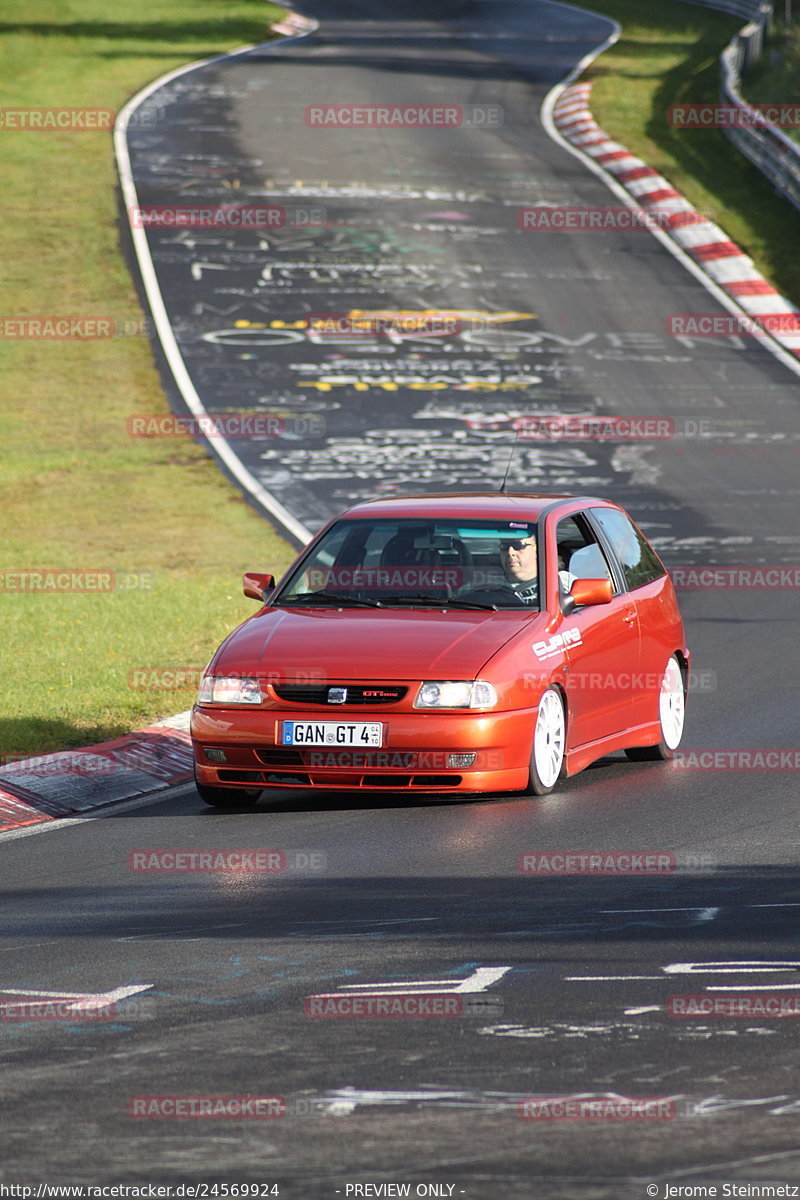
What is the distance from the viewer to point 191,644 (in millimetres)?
13766

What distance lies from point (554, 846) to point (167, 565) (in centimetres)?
954

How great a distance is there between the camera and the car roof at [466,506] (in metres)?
10.9

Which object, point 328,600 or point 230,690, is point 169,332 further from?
point 230,690

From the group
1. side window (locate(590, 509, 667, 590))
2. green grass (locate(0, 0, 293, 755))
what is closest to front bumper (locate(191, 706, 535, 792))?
green grass (locate(0, 0, 293, 755))

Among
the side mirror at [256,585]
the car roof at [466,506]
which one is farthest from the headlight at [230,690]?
the car roof at [466,506]

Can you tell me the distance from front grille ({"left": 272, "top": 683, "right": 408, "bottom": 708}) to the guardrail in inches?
1008

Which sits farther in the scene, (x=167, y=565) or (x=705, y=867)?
(x=167, y=565)

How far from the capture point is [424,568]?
34.8 ft

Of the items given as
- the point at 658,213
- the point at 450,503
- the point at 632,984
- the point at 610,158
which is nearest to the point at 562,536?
the point at 450,503

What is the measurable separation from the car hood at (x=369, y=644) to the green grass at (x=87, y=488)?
1668 mm

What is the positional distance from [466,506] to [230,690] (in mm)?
2022

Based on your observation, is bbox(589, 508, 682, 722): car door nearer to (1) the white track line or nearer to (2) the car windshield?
(2) the car windshield

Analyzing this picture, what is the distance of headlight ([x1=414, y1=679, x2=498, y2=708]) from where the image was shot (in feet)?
31.3

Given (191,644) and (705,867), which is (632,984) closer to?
(705,867)
